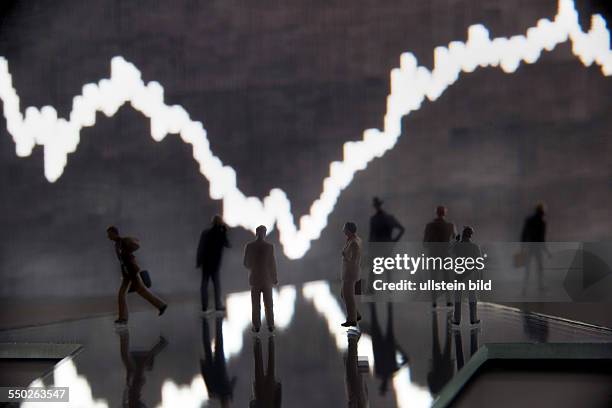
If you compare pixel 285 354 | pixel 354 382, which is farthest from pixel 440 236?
pixel 354 382

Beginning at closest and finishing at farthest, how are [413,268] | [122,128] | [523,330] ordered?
[523,330], [413,268], [122,128]

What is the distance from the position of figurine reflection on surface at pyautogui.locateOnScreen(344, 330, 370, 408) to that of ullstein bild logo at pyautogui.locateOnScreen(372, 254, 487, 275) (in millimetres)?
1280

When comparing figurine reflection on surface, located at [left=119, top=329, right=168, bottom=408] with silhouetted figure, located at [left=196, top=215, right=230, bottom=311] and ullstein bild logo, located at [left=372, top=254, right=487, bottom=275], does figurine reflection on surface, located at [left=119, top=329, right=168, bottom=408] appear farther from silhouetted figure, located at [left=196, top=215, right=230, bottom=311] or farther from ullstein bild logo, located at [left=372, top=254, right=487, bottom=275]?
ullstein bild logo, located at [left=372, top=254, right=487, bottom=275]

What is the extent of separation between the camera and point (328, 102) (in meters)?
8.76

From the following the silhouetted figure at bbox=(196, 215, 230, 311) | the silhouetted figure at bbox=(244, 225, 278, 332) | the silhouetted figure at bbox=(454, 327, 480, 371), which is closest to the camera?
the silhouetted figure at bbox=(454, 327, 480, 371)

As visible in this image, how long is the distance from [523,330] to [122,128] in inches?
230

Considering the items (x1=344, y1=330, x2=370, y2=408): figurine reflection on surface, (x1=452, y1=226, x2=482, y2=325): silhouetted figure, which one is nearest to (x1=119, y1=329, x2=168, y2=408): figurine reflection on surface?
(x1=344, y1=330, x2=370, y2=408): figurine reflection on surface

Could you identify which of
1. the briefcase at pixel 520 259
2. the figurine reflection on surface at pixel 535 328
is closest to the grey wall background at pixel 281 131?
the briefcase at pixel 520 259

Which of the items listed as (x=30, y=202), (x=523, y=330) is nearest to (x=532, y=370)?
(x=523, y=330)

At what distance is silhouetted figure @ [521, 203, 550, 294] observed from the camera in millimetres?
8062

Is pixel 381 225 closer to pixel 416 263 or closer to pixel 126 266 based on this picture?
pixel 416 263

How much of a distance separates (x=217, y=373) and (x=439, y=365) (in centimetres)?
150

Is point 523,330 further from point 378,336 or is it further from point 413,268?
point 413,268

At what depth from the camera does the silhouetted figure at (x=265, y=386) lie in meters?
3.84
